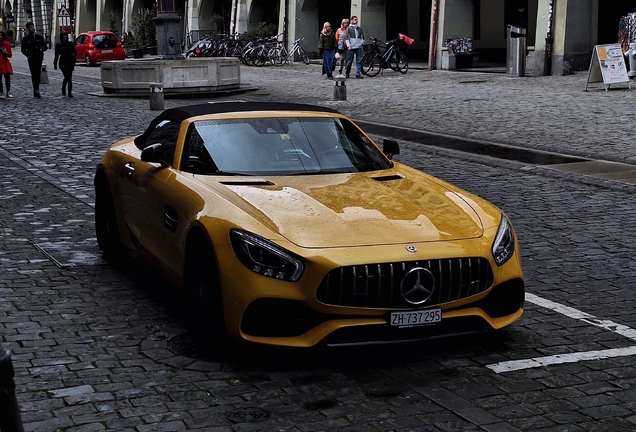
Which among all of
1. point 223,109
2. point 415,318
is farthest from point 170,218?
point 415,318

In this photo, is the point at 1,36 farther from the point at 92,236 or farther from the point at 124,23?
the point at 124,23

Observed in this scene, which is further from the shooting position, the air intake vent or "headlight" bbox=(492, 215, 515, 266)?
the air intake vent

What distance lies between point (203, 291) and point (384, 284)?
1.11 m

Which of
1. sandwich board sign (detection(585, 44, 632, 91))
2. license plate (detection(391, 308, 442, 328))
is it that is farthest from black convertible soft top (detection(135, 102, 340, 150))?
sandwich board sign (detection(585, 44, 632, 91))

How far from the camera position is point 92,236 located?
30.8 ft

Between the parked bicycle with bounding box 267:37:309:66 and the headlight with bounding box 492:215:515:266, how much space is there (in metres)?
36.6

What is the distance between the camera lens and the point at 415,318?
18.3ft

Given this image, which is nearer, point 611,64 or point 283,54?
point 611,64

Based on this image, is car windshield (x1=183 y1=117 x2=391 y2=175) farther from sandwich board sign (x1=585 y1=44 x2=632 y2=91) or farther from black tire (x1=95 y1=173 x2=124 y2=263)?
sandwich board sign (x1=585 y1=44 x2=632 y2=91)

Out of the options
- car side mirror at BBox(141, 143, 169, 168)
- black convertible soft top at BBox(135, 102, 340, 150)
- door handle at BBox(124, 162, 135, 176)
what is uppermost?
black convertible soft top at BBox(135, 102, 340, 150)

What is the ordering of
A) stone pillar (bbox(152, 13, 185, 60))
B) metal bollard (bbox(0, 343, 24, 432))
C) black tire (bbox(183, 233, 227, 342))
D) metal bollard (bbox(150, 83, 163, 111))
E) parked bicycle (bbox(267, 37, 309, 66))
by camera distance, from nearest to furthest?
metal bollard (bbox(0, 343, 24, 432)) → black tire (bbox(183, 233, 227, 342)) → metal bollard (bbox(150, 83, 163, 111)) → stone pillar (bbox(152, 13, 185, 60)) → parked bicycle (bbox(267, 37, 309, 66))

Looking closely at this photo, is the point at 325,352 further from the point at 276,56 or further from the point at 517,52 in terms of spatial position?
the point at 276,56

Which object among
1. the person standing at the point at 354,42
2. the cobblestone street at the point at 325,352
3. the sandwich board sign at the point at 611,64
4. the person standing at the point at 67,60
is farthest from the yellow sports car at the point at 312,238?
the person standing at the point at 354,42

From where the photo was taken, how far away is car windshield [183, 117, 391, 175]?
22.6 feet
